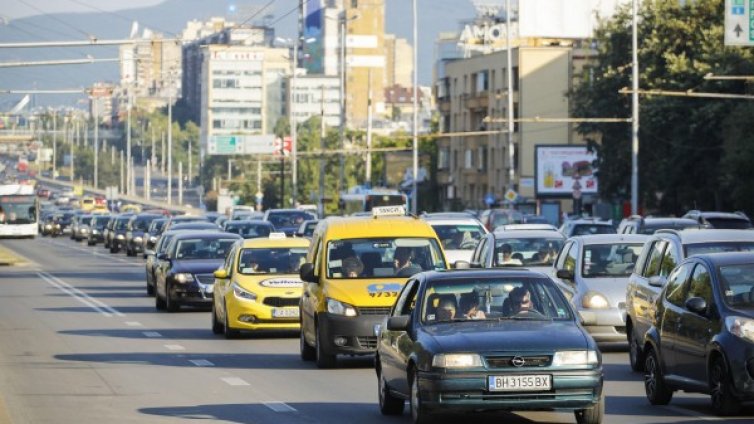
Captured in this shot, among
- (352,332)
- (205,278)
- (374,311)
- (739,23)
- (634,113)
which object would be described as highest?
(739,23)

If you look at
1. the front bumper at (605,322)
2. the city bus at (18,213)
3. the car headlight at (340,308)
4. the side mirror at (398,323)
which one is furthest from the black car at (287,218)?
the side mirror at (398,323)

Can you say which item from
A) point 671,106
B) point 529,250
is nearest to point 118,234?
point 671,106

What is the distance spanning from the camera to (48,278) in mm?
57375

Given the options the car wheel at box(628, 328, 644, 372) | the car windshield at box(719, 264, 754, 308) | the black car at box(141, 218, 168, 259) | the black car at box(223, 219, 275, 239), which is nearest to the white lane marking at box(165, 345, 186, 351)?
the car wheel at box(628, 328, 644, 372)

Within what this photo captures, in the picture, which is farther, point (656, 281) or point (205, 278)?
point (205, 278)

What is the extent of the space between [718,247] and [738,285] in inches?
200

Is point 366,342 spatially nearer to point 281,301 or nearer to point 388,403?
point 388,403

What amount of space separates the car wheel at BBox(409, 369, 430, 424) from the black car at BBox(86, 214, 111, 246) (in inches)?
3414

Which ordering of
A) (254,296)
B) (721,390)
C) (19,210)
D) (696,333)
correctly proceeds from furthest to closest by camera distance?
(19,210) < (254,296) < (696,333) < (721,390)

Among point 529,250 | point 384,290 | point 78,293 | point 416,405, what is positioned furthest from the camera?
point 78,293

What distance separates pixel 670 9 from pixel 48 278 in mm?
33093

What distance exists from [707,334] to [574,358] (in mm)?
1914

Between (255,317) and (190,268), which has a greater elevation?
(190,268)

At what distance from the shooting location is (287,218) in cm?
6925
